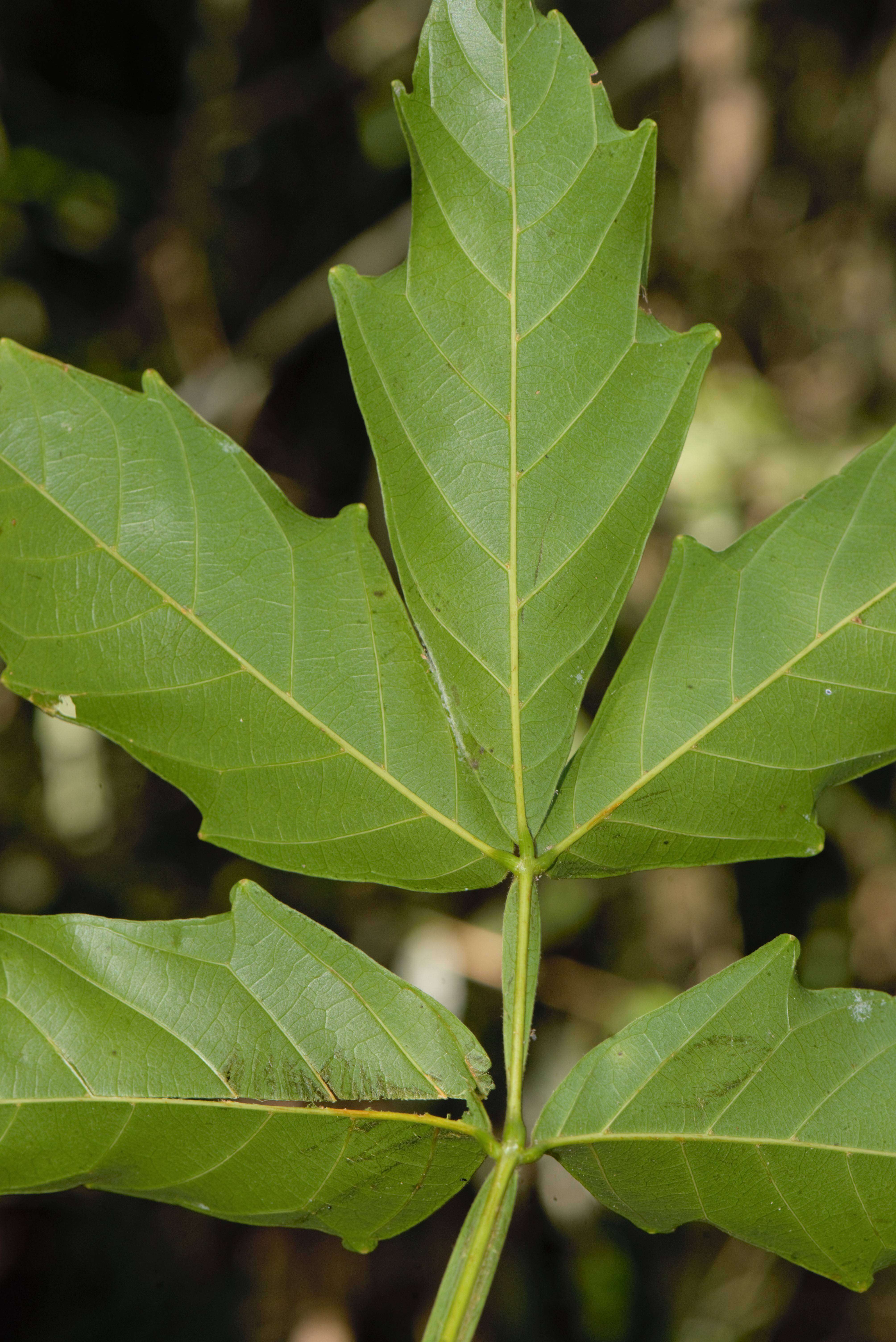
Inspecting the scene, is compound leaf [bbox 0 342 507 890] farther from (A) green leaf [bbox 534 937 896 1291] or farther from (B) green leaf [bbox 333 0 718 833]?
(A) green leaf [bbox 534 937 896 1291]

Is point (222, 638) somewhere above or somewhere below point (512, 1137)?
above

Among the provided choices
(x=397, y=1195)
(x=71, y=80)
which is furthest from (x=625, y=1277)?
(x=71, y=80)

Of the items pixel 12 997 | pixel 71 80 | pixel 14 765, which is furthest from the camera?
pixel 71 80

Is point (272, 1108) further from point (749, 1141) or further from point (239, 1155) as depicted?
point (749, 1141)

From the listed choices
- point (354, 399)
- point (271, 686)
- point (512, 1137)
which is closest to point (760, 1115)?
point (512, 1137)

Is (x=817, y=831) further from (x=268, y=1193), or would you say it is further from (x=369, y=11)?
(x=369, y=11)

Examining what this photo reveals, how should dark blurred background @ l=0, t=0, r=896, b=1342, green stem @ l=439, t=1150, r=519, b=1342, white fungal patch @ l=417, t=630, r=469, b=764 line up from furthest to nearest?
dark blurred background @ l=0, t=0, r=896, b=1342 → white fungal patch @ l=417, t=630, r=469, b=764 → green stem @ l=439, t=1150, r=519, b=1342

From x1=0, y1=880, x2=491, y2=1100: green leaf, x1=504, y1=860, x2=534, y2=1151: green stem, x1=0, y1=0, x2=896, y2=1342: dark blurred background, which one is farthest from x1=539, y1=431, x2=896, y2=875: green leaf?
x1=0, y1=0, x2=896, y2=1342: dark blurred background
